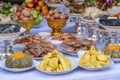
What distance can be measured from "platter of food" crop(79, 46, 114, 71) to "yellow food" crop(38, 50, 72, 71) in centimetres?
5

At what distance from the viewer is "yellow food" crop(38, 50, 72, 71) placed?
0.98 m

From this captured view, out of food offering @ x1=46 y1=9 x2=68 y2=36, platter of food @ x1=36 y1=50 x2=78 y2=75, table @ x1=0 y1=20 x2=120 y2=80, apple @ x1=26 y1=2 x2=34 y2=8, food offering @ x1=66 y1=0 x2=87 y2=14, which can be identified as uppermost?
apple @ x1=26 y1=2 x2=34 y2=8

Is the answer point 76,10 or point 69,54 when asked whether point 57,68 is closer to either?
point 69,54

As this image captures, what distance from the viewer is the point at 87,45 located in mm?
1242

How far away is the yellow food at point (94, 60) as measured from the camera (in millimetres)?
1014

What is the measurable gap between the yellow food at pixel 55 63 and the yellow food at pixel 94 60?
0.06 m

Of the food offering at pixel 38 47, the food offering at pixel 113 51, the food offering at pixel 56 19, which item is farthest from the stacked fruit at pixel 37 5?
the food offering at pixel 113 51

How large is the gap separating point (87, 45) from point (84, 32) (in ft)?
1.53

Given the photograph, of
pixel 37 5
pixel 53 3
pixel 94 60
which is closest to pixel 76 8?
pixel 53 3

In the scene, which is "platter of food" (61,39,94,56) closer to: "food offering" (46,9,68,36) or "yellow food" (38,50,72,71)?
"yellow food" (38,50,72,71)

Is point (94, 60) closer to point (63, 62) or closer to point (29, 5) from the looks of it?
point (63, 62)

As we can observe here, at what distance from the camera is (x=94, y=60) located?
1023 millimetres

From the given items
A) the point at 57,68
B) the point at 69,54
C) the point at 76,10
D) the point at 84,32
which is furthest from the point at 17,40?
the point at 76,10

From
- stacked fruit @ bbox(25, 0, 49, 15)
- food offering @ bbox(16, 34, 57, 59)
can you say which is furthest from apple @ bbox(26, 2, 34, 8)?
food offering @ bbox(16, 34, 57, 59)
